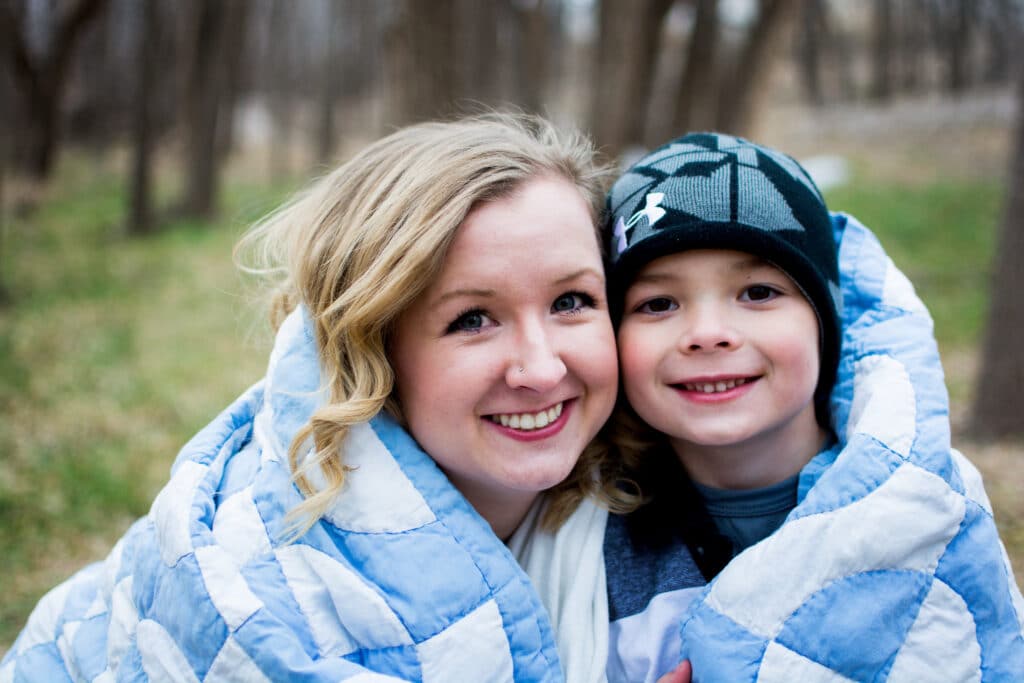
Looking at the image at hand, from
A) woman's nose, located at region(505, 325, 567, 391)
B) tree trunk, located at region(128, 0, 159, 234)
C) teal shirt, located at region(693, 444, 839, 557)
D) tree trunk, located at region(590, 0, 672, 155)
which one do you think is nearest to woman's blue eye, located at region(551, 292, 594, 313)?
woman's nose, located at region(505, 325, 567, 391)

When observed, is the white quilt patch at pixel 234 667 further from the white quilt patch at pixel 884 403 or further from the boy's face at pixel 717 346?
the white quilt patch at pixel 884 403

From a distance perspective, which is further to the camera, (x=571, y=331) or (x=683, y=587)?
(x=683, y=587)

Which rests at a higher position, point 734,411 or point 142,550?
point 734,411

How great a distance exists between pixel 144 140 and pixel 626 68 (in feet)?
22.1

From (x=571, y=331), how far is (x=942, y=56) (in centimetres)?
2384

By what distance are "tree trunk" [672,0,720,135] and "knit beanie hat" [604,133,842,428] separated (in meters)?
6.45

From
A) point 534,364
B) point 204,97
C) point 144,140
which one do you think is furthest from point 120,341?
A: point 204,97

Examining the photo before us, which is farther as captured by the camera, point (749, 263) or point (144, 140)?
point (144, 140)

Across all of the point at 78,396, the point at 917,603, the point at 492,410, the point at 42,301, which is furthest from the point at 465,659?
the point at 42,301

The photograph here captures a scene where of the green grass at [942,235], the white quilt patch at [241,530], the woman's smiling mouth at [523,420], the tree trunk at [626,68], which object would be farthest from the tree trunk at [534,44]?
the white quilt patch at [241,530]

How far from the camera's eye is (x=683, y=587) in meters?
1.95

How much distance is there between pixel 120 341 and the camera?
21.3 ft

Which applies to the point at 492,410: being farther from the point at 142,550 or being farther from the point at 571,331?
the point at 142,550

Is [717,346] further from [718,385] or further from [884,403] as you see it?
[884,403]
